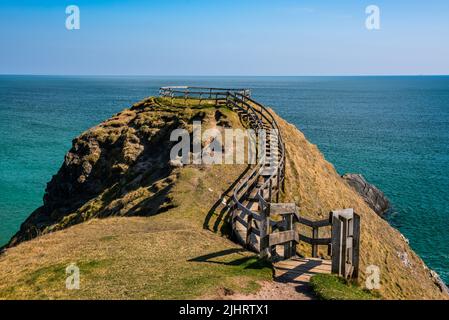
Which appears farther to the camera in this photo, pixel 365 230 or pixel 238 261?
pixel 365 230

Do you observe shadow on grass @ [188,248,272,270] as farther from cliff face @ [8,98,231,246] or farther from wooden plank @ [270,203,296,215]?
cliff face @ [8,98,231,246]

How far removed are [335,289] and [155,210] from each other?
14.5 m

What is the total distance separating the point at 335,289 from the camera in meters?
13.2

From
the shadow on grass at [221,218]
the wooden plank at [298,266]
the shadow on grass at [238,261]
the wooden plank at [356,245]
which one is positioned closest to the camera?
the wooden plank at [356,245]

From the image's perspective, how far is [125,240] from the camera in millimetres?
19266

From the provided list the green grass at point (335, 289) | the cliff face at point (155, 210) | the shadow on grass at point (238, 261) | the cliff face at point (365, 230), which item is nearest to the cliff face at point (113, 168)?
the cliff face at point (155, 210)

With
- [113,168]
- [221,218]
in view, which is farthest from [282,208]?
[113,168]

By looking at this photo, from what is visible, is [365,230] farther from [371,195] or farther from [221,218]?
[371,195]

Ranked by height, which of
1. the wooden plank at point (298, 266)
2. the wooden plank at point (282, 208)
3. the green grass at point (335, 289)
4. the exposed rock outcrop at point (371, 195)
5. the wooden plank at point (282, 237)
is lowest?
the exposed rock outcrop at point (371, 195)

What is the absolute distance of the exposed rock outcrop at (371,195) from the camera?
53391mm

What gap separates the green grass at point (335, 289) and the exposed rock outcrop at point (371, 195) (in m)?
40.9

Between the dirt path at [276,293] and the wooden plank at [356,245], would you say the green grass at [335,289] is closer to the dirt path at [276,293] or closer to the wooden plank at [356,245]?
the dirt path at [276,293]

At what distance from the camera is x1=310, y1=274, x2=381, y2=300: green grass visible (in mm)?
12758

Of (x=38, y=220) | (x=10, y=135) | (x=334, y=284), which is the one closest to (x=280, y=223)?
(x=334, y=284)
